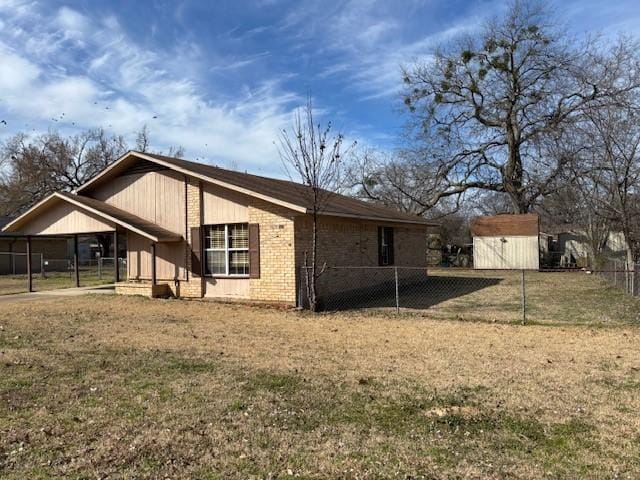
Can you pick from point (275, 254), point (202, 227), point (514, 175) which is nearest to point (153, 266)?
point (202, 227)

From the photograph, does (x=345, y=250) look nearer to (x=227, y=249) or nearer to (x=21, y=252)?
(x=227, y=249)

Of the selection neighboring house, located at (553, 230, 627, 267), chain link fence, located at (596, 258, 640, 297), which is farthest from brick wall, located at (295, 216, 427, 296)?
neighboring house, located at (553, 230, 627, 267)

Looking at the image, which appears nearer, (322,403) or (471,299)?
(322,403)

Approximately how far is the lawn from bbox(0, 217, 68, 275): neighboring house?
87.5 feet

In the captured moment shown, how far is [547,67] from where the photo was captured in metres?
32.9

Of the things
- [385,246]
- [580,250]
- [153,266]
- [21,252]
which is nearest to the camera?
[153,266]

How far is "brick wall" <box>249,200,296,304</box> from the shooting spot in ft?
43.2

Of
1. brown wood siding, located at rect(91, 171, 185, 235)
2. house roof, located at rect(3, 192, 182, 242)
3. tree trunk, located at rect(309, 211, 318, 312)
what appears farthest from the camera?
brown wood siding, located at rect(91, 171, 185, 235)

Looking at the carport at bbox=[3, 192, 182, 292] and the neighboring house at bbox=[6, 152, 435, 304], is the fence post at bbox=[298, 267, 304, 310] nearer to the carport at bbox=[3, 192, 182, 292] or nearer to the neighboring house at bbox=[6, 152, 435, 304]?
the neighboring house at bbox=[6, 152, 435, 304]

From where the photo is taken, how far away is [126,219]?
15109 millimetres

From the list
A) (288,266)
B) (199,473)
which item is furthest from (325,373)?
(288,266)

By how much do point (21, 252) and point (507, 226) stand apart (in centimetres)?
3147

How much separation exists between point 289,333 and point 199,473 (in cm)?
601

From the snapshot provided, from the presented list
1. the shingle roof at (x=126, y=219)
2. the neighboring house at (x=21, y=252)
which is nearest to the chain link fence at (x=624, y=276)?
the shingle roof at (x=126, y=219)
